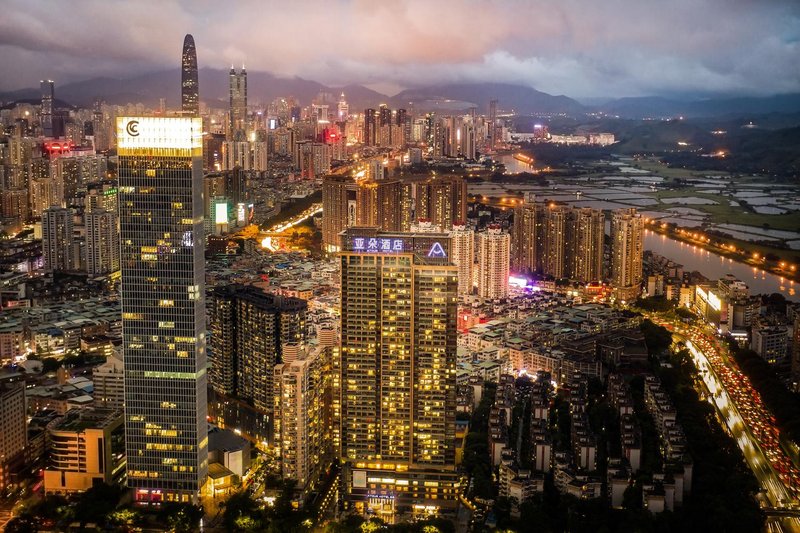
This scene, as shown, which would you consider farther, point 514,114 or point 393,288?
point 514,114

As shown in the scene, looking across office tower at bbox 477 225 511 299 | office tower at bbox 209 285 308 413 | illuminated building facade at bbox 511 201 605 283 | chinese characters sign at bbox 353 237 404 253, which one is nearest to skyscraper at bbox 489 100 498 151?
illuminated building facade at bbox 511 201 605 283

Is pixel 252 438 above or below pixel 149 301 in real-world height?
below

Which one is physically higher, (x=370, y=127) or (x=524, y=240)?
(x=370, y=127)

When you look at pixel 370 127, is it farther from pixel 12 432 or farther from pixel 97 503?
pixel 97 503

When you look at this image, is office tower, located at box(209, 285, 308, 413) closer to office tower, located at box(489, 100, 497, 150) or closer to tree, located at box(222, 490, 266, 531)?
tree, located at box(222, 490, 266, 531)

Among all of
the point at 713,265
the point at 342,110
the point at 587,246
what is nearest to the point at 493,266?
the point at 587,246

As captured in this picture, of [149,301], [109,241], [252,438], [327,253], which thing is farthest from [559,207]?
[149,301]

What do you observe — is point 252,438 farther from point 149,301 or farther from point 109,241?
point 109,241
